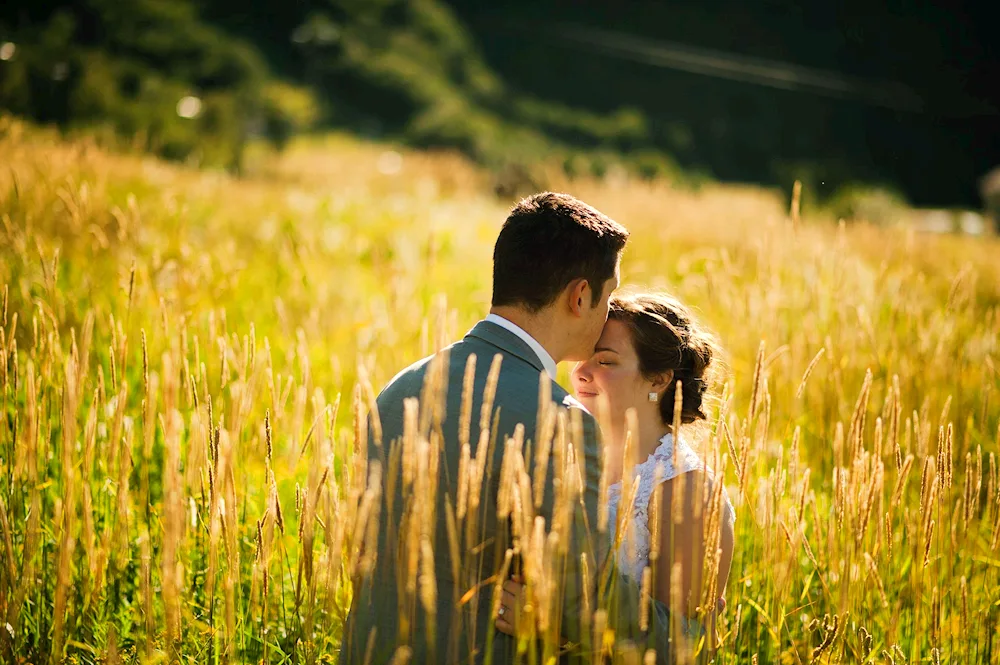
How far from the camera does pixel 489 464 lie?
1500 millimetres

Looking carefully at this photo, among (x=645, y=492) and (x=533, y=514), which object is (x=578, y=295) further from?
(x=645, y=492)

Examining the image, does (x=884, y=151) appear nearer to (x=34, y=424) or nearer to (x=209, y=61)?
(x=209, y=61)

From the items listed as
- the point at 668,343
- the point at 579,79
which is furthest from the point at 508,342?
the point at 579,79

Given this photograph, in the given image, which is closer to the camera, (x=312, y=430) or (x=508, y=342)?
(x=312, y=430)

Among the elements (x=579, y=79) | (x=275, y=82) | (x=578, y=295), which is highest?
(x=579, y=79)

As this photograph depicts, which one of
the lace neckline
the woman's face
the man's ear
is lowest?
the lace neckline

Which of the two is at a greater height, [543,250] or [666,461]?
[543,250]

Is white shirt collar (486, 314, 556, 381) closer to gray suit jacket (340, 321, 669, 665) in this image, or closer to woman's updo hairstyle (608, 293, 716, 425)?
gray suit jacket (340, 321, 669, 665)

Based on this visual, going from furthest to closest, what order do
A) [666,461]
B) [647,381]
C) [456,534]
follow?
[647,381] → [666,461] → [456,534]

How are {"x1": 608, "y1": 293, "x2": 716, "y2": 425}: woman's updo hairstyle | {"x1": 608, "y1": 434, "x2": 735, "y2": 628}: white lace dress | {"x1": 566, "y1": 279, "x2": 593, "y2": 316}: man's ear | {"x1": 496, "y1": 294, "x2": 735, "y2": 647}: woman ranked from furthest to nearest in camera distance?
1. {"x1": 608, "y1": 293, "x2": 716, "y2": 425}: woman's updo hairstyle
2. {"x1": 496, "y1": 294, "x2": 735, "y2": 647}: woman
3. {"x1": 608, "y1": 434, "x2": 735, "y2": 628}: white lace dress
4. {"x1": 566, "y1": 279, "x2": 593, "y2": 316}: man's ear

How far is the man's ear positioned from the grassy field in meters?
0.33

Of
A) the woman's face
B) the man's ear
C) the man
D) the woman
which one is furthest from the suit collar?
the woman's face

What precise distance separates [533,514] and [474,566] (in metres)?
0.17

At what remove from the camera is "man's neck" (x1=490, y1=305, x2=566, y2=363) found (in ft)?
→ 6.49
